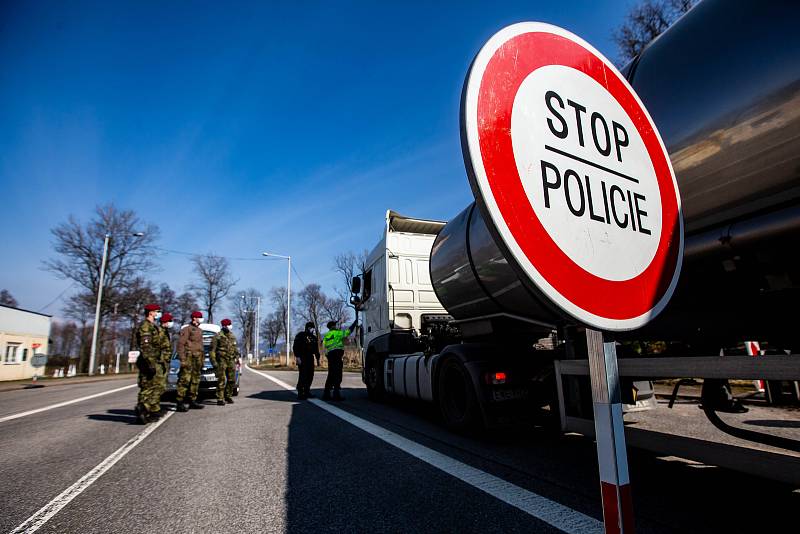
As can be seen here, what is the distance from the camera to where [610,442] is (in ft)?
2.92

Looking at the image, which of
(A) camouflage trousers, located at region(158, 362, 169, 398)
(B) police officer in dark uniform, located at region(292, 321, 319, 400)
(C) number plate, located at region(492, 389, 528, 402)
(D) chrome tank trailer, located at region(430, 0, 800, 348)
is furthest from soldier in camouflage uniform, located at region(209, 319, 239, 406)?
(D) chrome tank trailer, located at region(430, 0, 800, 348)

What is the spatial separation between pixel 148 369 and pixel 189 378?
1.27m

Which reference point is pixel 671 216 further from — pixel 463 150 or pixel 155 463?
pixel 155 463

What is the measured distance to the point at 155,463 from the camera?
159 inches

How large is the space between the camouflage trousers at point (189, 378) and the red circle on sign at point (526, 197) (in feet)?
28.1

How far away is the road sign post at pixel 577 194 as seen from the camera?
2.74 feet

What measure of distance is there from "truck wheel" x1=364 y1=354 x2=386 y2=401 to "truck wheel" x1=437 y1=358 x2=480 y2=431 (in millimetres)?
2655

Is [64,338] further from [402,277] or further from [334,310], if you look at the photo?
[402,277]

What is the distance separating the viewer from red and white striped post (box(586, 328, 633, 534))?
87 centimetres

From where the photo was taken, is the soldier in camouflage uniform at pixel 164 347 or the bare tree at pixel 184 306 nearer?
the soldier in camouflage uniform at pixel 164 347

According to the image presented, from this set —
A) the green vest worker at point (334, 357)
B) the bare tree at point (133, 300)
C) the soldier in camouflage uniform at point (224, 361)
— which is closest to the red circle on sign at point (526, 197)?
the green vest worker at point (334, 357)

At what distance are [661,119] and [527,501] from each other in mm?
2622

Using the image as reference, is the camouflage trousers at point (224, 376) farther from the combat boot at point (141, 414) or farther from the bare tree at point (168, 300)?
the bare tree at point (168, 300)

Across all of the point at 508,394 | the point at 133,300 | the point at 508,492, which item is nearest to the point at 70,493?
the point at 508,492
